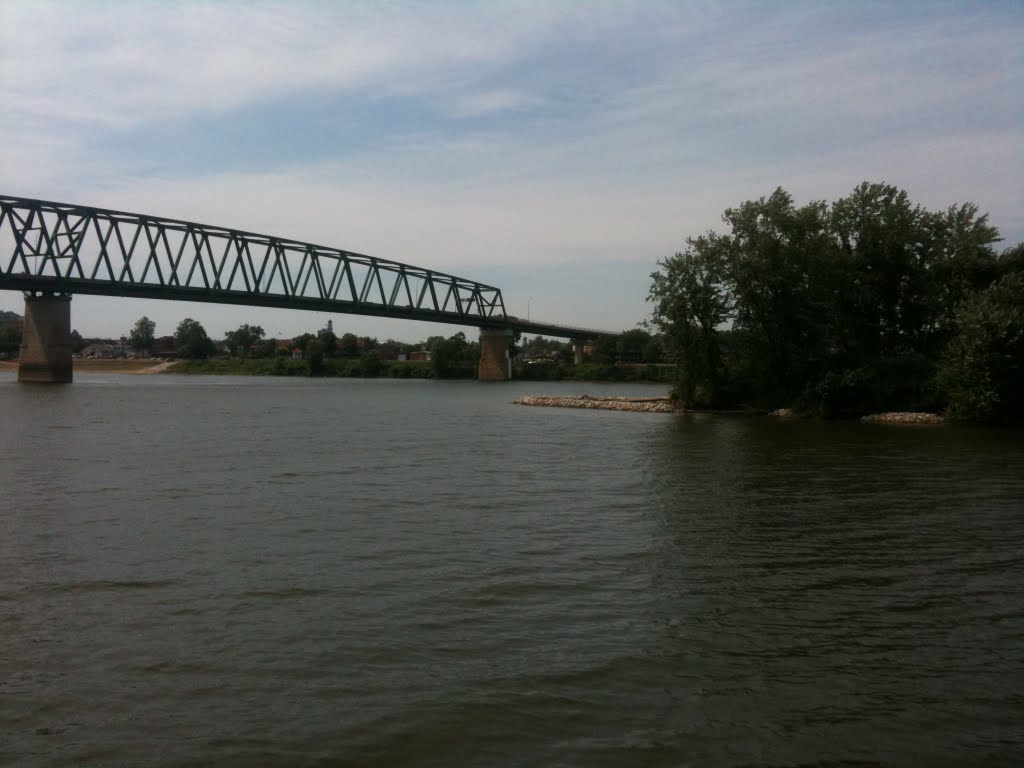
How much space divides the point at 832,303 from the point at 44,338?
79.6 metres

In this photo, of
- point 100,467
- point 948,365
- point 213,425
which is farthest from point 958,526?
point 948,365

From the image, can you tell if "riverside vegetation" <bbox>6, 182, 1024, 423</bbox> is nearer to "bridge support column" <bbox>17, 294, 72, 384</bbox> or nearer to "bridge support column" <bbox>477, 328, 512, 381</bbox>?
"bridge support column" <bbox>17, 294, 72, 384</bbox>

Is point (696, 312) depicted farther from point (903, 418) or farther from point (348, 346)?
point (348, 346)

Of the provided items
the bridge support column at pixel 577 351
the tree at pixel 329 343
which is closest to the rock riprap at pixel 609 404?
the bridge support column at pixel 577 351

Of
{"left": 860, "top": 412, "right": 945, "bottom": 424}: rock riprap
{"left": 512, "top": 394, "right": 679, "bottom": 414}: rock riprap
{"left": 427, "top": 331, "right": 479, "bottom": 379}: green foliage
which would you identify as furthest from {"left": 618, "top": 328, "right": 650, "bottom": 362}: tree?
{"left": 860, "top": 412, "right": 945, "bottom": 424}: rock riprap

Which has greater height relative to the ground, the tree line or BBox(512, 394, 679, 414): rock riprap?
the tree line

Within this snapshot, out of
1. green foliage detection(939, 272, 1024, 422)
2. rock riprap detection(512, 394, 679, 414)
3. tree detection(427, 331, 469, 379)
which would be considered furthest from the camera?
tree detection(427, 331, 469, 379)

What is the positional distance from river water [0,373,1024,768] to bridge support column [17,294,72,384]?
76071mm

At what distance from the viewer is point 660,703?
307 inches

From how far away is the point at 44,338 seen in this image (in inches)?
3499

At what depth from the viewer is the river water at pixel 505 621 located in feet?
23.3

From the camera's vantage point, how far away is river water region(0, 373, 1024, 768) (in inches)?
279

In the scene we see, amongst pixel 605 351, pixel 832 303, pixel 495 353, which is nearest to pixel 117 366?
pixel 495 353

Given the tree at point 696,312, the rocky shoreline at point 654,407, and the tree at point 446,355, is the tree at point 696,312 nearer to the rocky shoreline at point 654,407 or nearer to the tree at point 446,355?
the rocky shoreline at point 654,407
